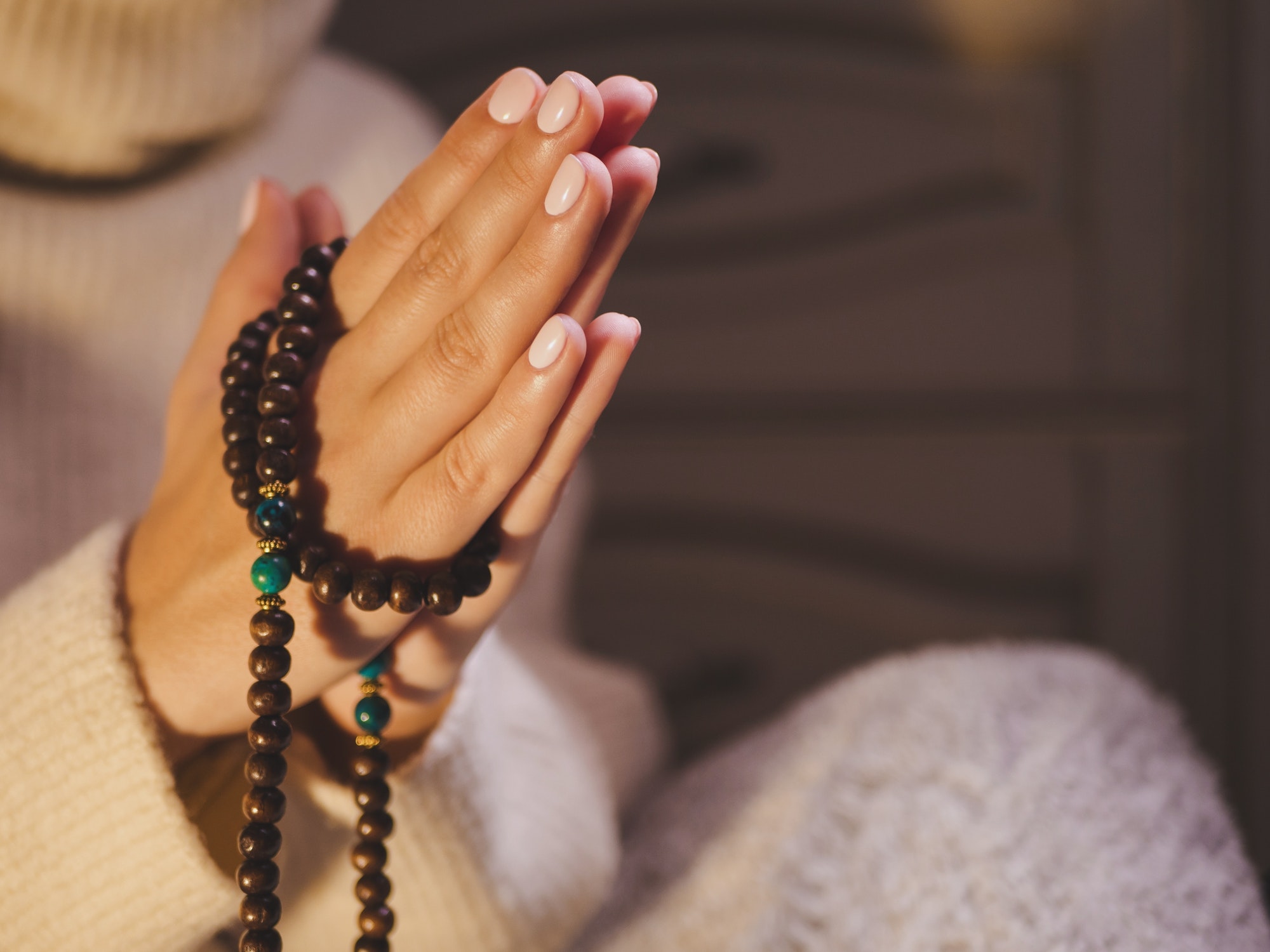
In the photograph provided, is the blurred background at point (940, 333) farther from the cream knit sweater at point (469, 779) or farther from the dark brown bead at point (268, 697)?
the dark brown bead at point (268, 697)

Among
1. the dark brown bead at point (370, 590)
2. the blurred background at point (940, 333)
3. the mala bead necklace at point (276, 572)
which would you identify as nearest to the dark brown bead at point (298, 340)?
the mala bead necklace at point (276, 572)

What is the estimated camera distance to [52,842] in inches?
15.1

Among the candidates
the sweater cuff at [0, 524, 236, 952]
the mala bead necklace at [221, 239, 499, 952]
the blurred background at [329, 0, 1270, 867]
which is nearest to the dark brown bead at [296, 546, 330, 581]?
the mala bead necklace at [221, 239, 499, 952]

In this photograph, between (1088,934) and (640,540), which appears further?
(640,540)

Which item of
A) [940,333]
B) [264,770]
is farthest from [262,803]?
[940,333]

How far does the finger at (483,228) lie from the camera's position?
0.33m

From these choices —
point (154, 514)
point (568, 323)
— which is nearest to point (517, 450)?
point (568, 323)

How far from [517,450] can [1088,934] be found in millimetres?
366

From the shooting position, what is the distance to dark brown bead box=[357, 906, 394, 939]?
393mm

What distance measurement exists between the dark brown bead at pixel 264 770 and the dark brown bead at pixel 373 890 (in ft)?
0.25

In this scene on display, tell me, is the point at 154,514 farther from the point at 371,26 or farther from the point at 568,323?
the point at 371,26

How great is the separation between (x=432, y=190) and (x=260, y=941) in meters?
0.32

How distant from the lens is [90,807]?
14.8 inches

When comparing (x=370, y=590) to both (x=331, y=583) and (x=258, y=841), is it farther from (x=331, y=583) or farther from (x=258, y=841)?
(x=258, y=841)
